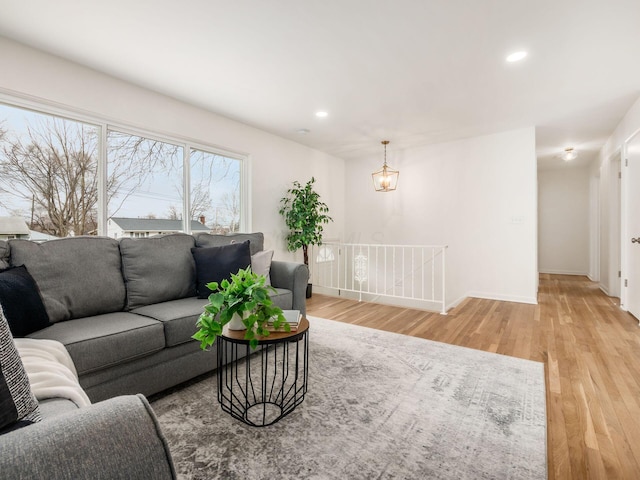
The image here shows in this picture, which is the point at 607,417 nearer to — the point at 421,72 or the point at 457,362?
the point at 457,362

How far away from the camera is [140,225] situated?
3.19 meters

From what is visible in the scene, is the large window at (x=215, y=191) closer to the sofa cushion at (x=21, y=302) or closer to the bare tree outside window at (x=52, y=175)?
the bare tree outside window at (x=52, y=175)

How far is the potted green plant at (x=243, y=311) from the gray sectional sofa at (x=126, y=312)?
0.56 m

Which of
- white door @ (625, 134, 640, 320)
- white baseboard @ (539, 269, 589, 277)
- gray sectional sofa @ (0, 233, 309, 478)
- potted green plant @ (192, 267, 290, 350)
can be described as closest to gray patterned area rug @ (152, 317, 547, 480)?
gray sectional sofa @ (0, 233, 309, 478)

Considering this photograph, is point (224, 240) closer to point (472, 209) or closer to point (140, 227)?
point (140, 227)

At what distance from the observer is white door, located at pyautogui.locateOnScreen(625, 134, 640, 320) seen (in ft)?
11.4

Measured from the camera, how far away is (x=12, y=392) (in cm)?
69

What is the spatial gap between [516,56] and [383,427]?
2935mm

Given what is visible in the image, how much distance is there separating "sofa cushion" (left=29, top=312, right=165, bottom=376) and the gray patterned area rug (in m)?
0.37

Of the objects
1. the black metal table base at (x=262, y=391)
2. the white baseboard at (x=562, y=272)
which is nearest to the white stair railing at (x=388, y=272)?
the black metal table base at (x=262, y=391)

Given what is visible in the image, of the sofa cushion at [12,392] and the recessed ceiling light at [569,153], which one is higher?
the recessed ceiling light at [569,153]

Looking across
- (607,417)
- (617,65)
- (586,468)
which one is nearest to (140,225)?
(586,468)

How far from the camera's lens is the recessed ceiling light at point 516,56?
99.2 inches

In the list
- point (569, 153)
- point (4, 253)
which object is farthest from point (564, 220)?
point (4, 253)
